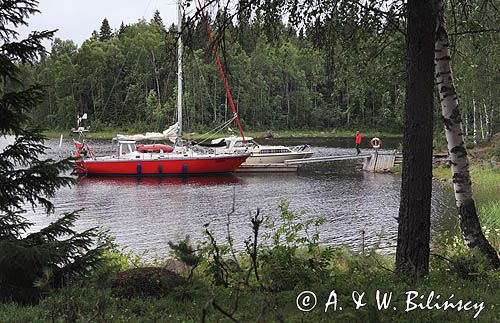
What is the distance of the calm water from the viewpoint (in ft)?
54.7

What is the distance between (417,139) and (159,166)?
1074 inches

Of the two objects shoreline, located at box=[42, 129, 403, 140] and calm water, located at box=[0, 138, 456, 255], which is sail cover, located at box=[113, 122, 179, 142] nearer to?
calm water, located at box=[0, 138, 456, 255]

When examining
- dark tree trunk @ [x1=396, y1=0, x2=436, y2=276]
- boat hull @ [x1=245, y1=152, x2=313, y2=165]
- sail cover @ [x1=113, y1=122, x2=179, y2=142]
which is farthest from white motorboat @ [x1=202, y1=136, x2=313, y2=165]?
dark tree trunk @ [x1=396, y1=0, x2=436, y2=276]

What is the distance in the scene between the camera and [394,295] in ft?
17.9

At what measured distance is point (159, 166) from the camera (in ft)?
107

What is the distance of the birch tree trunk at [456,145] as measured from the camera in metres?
7.32

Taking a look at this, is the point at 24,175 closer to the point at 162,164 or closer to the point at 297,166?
the point at 162,164

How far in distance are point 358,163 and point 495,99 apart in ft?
30.4

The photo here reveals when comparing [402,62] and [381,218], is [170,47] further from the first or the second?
[381,218]

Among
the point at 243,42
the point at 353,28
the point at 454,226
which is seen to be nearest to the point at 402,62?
the point at 353,28

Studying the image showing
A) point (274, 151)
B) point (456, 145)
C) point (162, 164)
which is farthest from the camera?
point (274, 151)

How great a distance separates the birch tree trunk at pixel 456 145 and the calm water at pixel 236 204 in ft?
16.4

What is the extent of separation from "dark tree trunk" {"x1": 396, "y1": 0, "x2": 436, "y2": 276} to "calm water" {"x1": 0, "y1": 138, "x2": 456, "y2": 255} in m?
5.44

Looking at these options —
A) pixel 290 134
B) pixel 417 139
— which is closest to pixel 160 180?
pixel 417 139
